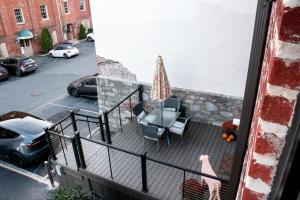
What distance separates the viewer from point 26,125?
28.0 ft

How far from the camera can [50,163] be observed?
24.3 feet

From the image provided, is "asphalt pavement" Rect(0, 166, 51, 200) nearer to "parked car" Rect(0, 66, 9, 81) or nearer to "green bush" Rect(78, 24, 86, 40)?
"parked car" Rect(0, 66, 9, 81)

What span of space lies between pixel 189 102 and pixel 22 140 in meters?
5.53

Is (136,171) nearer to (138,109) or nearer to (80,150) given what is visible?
A: (80,150)

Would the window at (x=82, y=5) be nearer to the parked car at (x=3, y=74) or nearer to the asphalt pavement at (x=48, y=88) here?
the asphalt pavement at (x=48, y=88)

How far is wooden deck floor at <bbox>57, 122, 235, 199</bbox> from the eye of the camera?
18.5 ft

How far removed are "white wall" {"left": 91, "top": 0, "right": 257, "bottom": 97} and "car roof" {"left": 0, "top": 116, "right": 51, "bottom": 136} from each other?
136 inches

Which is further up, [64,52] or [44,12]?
[44,12]

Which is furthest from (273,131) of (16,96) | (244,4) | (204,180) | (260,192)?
(16,96)

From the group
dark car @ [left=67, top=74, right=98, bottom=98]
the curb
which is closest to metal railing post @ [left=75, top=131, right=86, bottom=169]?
the curb

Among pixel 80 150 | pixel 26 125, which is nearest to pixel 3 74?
pixel 26 125

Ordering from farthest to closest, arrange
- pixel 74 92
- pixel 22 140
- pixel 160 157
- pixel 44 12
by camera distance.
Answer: pixel 44 12 → pixel 74 92 → pixel 22 140 → pixel 160 157

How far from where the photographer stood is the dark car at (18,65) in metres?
17.3

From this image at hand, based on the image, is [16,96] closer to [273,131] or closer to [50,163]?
[50,163]
